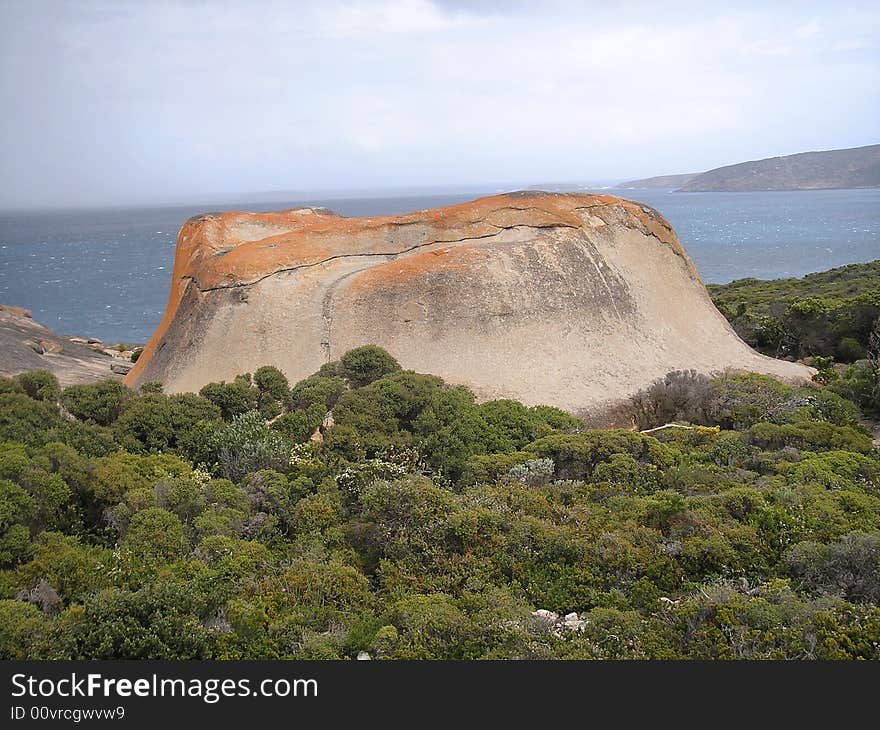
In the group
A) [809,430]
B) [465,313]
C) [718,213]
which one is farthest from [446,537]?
[718,213]

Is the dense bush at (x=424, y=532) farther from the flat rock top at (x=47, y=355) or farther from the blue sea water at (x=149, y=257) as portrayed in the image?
the blue sea water at (x=149, y=257)

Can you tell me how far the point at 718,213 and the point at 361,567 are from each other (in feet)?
551

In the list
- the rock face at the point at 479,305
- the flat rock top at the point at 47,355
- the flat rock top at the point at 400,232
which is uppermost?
the flat rock top at the point at 400,232

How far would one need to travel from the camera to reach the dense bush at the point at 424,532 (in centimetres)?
747

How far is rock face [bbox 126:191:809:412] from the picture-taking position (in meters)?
19.7

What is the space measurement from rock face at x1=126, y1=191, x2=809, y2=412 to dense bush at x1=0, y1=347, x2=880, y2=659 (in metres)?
3.30

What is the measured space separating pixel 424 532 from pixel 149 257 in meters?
108

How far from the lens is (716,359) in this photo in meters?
21.5

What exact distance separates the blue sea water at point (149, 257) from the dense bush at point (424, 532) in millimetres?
44532

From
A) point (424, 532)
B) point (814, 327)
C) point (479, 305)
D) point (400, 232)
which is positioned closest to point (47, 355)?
point (400, 232)

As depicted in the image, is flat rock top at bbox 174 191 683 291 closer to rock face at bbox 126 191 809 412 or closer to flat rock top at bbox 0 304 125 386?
rock face at bbox 126 191 809 412

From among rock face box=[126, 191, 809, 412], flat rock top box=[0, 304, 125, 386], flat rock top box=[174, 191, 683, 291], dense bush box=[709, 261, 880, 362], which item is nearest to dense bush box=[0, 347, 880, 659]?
rock face box=[126, 191, 809, 412]

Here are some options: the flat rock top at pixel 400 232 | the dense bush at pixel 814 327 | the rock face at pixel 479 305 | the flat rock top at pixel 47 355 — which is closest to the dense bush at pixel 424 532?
the rock face at pixel 479 305

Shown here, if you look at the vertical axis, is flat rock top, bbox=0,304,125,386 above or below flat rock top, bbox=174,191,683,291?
below
